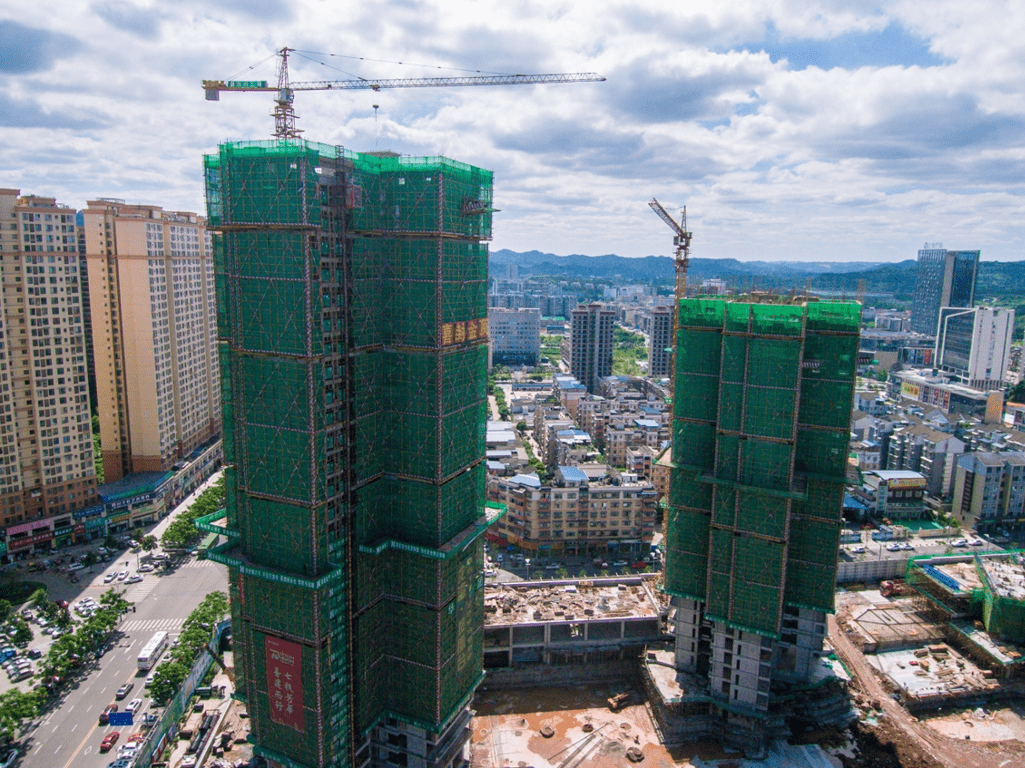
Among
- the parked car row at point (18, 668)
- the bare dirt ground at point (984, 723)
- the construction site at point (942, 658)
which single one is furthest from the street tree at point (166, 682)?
the bare dirt ground at point (984, 723)

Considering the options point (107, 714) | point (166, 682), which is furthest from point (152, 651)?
point (166, 682)

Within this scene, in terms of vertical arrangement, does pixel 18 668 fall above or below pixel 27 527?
below

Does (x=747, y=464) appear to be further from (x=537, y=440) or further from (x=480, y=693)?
(x=537, y=440)

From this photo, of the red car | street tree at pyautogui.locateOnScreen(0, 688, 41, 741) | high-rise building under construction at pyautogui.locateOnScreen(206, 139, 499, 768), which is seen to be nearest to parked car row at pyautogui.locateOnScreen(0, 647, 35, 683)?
street tree at pyautogui.locateOnScreen(0, 688, 41, 741)

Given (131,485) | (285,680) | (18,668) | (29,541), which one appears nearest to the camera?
(285,680)

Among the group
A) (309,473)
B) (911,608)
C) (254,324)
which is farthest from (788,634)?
(254,324)

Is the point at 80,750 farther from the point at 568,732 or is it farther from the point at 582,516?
the point at 582,516

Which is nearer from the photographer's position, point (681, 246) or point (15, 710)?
point (15, 710)
